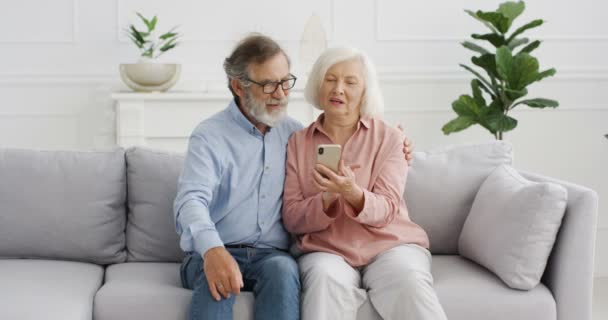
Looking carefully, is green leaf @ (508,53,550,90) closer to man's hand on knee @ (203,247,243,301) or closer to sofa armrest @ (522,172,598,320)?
sofa armrest @ (522,172,598,320)

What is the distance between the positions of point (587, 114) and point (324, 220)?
9.04ft

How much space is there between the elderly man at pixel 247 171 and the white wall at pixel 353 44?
1.90 metres

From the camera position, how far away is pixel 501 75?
4.20 metres

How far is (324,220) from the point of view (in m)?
2.53

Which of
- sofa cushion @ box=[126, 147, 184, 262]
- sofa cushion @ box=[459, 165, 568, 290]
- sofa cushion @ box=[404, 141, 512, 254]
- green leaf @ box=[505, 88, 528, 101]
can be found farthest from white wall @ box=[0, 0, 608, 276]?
sofa cushion @ box=[459, 165, 568, 290]

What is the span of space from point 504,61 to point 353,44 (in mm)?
921

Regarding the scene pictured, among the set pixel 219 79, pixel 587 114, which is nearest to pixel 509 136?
pixel 587 114

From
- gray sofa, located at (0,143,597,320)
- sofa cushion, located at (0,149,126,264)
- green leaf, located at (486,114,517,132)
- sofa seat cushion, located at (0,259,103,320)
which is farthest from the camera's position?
green leaf, located at (486,114,517,132)

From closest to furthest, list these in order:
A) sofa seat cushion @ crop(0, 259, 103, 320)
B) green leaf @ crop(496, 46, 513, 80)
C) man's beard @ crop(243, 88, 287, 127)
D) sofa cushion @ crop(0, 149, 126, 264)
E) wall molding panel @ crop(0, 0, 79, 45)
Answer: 1. sofa seat cushion @ crop(0, 259, 103, 320)
2. man's beard @ crop(243, 88, 287, 127)
3. sofa cushion @ crop(0, 149, 126, 264)
4. green leaf @ crop(496, 46, 513, 80)
5. wall molding panel @ crop(0, 0, 79, 45)

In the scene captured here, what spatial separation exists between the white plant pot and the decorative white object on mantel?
0.07m

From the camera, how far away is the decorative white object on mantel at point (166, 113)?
4.25 m

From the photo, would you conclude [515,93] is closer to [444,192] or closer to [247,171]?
[444,192]

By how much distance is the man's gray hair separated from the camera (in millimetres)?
2609

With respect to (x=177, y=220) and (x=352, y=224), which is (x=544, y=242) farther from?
(x=177, y=220)
